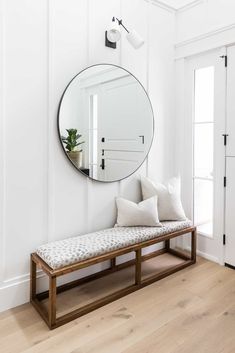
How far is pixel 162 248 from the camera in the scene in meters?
3.12

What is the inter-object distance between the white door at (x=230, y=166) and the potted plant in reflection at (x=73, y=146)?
142 cm

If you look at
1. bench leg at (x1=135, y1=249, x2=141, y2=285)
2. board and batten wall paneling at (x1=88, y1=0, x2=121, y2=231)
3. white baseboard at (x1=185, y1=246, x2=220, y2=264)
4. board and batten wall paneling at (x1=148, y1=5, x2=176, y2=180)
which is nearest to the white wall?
board and batten wall paneling at (x1=88, y1=0, x2=121, y2=231)

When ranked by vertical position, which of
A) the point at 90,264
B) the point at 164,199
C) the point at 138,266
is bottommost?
the point at 138,266

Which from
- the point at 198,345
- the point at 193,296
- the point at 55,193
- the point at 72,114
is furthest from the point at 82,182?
the point at 198,345

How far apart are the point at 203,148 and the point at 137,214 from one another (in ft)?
3.47

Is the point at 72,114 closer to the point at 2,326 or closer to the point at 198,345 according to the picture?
the point at 2,326

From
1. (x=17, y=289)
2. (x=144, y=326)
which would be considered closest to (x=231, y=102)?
(x=144, y=326)

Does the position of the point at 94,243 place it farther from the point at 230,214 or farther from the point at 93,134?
the point at 230,214

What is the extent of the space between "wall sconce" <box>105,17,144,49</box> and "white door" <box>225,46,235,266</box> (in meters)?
0.92

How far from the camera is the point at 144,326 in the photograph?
6.15 ft

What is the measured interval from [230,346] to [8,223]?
170 centimetres

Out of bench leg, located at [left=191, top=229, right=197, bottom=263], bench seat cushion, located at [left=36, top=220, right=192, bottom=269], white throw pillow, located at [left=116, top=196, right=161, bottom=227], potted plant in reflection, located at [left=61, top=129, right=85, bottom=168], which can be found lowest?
bench leg, located at [left=191, top=229, right=197, bottom=263]

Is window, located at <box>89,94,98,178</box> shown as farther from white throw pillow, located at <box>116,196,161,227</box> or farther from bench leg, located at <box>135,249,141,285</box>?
bench leg, located at <box>135,249,141,285</box>

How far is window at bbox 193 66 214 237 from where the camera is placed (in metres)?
2.84
